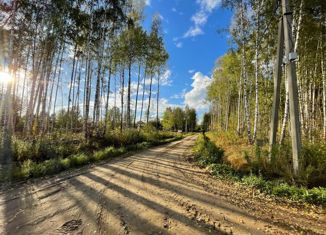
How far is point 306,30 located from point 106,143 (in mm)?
12104

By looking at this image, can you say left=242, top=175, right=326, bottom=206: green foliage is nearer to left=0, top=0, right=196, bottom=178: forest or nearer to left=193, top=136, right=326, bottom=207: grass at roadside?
left=193, top=136, right=326, bottom=207: grass at roadside

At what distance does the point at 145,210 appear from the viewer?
3494 millimetres

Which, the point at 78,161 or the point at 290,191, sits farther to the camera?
the point at 78,161

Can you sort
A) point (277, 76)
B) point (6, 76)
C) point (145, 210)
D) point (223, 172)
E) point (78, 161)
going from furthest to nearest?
point (6, 76)
point (78, 161)
point (277, 76)
point (223, 172)
point (145, 210)

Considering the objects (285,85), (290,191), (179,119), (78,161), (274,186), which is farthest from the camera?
(179,119)

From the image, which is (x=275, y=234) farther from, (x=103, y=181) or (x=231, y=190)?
A: (x=103, y=181)

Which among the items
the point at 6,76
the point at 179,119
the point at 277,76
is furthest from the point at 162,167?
the point at 179,119

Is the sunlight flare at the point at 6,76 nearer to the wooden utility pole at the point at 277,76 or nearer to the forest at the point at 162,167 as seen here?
the forest at the point at 162,167

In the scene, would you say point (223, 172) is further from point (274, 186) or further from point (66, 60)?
point (66, 60)

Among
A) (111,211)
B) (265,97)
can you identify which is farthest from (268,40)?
(111,211)

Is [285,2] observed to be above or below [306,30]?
below

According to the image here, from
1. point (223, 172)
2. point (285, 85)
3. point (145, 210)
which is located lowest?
point (145, 210)

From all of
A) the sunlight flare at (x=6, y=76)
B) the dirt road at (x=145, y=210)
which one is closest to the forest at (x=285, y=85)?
the dirt road at (x=145, y=210)

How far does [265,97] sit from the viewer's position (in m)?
14.0
